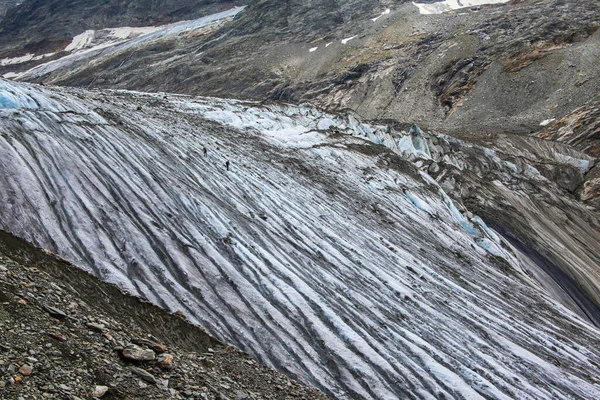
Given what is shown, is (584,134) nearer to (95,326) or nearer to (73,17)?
(95,326)

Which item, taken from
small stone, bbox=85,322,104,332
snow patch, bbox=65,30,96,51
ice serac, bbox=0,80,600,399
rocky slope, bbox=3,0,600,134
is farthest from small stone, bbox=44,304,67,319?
snow patch, bbox=65,30,96,51

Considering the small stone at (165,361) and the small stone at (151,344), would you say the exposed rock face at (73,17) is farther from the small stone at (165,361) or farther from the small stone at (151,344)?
the small stone at (165,361)

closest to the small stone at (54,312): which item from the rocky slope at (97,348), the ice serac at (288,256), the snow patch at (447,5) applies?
the rocky slope at (97,348)

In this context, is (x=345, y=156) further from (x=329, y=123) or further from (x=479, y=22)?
(x=479, y=22)

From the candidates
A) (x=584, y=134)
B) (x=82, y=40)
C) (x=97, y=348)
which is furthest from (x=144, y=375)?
(x=82, y=40)

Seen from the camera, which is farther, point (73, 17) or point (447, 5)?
point (73, 17)

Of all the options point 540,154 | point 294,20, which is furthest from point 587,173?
point 294,20

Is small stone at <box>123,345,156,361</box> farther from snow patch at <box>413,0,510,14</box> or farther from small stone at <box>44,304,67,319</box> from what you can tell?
snow patch at <box>413,0,510,14</box>

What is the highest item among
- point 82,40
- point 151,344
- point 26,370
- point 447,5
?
point 82,40
